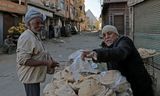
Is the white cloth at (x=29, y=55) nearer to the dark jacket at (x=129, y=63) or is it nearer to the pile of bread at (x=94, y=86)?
the pile of bread at (x=94, y=86)

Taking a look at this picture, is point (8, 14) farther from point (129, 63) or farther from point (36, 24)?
point (129, 63)

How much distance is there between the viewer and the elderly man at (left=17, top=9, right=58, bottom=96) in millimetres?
4014

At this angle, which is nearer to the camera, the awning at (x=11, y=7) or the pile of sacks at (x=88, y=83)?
the pile of sacks at (x=88, y=83)

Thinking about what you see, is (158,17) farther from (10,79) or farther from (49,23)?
(49,23)

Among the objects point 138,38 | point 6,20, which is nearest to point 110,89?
point 138,38

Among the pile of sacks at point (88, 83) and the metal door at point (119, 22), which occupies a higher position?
the metal door at point (119, 22)

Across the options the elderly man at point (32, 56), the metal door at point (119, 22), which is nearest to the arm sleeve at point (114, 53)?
the elderly man at point (32, 56)

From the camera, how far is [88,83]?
461 centimetres

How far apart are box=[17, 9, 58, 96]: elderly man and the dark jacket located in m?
0.87

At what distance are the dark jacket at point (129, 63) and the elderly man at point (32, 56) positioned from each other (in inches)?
34.1

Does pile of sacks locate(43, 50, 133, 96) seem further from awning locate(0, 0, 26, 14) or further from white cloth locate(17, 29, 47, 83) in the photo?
awning locate(0, 0, 26, 14)

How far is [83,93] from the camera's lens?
4.50m

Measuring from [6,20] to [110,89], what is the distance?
75.9 feet

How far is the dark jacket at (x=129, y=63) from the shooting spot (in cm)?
323
